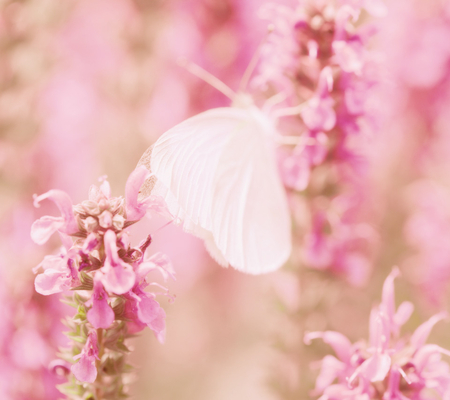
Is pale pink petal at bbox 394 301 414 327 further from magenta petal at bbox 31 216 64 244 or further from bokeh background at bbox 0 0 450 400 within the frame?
magenta petal at bbox 31 216 64 244

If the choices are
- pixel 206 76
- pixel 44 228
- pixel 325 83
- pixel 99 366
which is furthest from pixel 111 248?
pixel 206 76

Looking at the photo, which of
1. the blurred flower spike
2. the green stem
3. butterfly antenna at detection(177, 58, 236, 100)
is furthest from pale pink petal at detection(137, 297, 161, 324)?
butterfly antenna at detection(177, 58, 236, 100)

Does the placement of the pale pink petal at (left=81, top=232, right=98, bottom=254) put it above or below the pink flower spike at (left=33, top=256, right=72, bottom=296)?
above

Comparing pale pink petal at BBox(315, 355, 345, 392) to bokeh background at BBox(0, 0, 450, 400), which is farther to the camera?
bokeh background at BBox(0, 0, 450, 400)

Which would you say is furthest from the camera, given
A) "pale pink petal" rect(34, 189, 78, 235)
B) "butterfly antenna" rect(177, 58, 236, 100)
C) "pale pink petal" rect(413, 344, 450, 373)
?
"butterfly antenna" rect(177, 58, 236, 100)

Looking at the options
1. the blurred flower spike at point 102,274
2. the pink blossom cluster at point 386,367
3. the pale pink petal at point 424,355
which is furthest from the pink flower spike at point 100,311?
the pale pink petal at point 424,355

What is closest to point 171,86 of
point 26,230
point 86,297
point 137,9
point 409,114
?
point 137,9

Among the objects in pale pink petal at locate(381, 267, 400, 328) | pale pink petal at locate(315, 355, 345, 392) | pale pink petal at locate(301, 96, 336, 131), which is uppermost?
pale pink petal at locate(301, 96, 336, 131)
